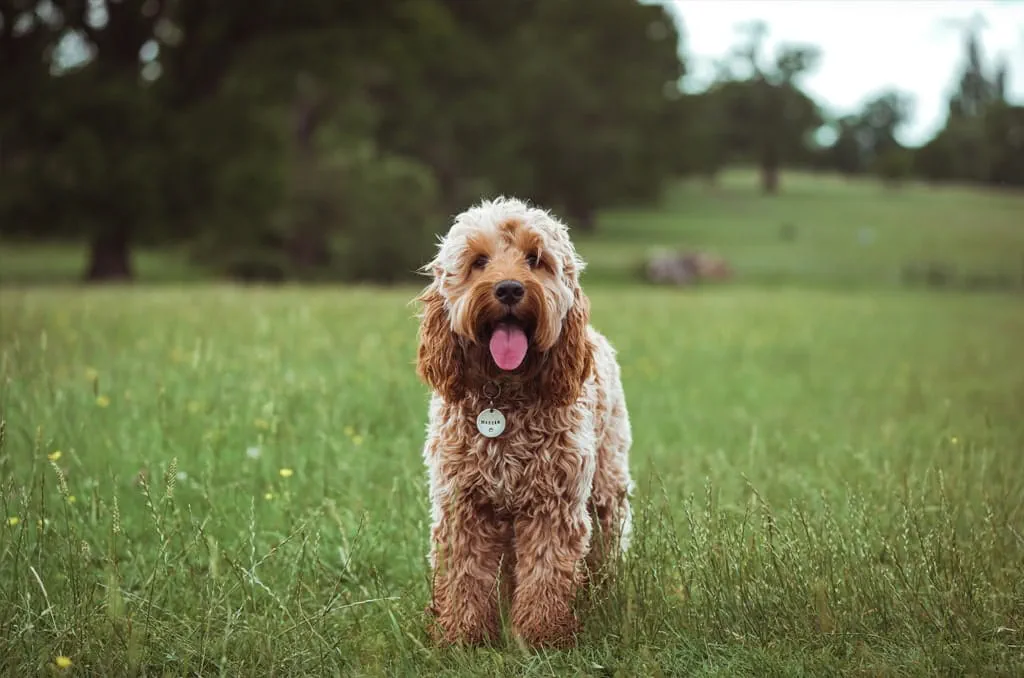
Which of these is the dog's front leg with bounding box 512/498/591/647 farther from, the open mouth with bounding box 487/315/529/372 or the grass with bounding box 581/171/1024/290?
the grass with bounding box 581/171/1024/290

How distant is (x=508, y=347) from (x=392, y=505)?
1731mm

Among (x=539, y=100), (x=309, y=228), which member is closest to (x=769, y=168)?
(x=539, y=100)

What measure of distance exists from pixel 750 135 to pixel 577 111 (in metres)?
40.5

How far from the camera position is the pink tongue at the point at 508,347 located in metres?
3.31

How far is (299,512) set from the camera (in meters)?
4.88

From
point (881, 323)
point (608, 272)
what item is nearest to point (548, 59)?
point (608, 272)

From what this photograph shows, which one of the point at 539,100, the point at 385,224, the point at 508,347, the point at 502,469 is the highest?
the point at 539,100

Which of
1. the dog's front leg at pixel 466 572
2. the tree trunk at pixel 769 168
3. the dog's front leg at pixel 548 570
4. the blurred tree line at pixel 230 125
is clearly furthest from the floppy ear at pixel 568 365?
the tree trunk at pixel 769 168

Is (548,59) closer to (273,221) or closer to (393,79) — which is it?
(393,79)

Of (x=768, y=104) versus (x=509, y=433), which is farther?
(x=768, y=104)

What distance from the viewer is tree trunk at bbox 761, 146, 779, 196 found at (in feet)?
240

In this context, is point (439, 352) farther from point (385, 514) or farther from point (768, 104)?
point (768, 104)

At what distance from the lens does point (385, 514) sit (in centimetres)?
483

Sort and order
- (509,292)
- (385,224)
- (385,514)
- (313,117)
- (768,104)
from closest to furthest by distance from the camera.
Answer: (509,292) < (385,514) < (385,224) < (313,117) < (768,104)
